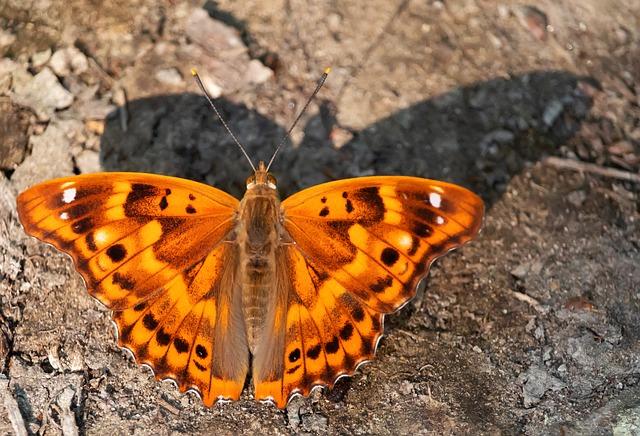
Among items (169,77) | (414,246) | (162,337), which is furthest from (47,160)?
(414,246)

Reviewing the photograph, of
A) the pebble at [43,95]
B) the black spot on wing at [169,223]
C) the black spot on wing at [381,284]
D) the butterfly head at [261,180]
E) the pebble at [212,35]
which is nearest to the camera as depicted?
the black spot on wing at [381,284]

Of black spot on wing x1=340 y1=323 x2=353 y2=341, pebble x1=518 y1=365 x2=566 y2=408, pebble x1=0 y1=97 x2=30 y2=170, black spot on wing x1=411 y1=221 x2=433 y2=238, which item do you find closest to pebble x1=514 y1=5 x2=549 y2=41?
black spot on wing x1=411 y1=221 x2=433 y2=238

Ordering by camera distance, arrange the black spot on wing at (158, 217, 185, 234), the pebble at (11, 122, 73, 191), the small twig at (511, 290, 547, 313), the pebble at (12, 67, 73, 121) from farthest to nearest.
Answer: the pebble at (12, 67, 73, 121) < the pebble at (11, 122, 73, 191) < the small twig at (511, 290, 547, 313) < the black spot on wing at (158, 217, 185, 234)

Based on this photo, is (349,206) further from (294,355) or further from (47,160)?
(47,160)

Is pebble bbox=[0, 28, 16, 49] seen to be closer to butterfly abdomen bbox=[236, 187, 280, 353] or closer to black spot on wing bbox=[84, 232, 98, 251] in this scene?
black spot on wing bbox=[84, 232, 98, 251]

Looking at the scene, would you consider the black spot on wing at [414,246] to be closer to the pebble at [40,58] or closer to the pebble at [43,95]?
the pebble at [43,95]

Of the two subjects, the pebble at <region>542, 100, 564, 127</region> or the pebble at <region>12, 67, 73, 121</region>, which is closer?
the pebble at <region>12, 67, 73, 121</region>

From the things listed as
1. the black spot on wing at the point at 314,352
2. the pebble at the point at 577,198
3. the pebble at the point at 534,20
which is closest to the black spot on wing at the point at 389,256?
the black spot on wing at the point at 314,352
